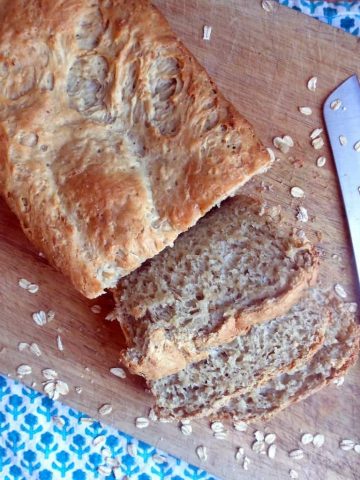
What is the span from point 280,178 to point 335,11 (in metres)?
0.80

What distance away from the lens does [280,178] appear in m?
2.88

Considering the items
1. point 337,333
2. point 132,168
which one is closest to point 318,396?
point 337,333

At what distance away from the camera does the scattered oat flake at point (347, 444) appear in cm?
286

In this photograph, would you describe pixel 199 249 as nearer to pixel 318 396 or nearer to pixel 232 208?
pixel 232 208

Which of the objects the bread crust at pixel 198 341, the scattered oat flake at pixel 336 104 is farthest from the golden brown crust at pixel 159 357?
the scattered oat flake at pixel 336 104

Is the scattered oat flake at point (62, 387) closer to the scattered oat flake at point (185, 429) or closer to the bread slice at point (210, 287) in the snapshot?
the bread slice at point (210, 287)

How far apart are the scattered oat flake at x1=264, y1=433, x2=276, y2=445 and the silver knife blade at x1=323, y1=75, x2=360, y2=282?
791 mm

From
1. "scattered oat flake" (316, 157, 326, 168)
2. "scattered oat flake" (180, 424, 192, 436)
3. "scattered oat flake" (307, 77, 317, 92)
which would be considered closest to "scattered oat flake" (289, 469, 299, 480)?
"scattered oat flake" (180, 424, 192, 436)

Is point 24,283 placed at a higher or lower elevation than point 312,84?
lower

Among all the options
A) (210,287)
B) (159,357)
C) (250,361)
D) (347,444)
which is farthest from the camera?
(347,444)

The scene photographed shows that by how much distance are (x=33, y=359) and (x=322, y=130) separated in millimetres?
1581

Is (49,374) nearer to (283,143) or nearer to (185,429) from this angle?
(185,429)

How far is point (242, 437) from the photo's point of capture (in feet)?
9.40

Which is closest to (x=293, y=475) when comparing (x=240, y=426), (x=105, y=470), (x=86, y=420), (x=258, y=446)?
(x=258, y=446)
